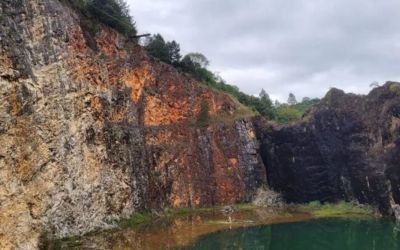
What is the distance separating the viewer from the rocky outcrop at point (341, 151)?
46562mm

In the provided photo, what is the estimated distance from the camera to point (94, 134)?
33.7m

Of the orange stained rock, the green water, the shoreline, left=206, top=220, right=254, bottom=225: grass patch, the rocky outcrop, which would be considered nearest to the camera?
the shoreline

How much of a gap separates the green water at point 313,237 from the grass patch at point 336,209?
14.5 feet

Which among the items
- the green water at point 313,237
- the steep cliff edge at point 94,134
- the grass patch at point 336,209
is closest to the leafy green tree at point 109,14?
the steep cliff edge at point 94,134

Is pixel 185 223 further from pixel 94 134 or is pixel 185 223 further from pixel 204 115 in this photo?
pixel 204 115

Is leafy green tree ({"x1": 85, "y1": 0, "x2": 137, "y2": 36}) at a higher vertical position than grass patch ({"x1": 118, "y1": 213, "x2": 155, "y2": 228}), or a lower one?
higher

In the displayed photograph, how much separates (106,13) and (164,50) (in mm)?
11137

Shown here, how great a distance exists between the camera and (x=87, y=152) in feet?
105

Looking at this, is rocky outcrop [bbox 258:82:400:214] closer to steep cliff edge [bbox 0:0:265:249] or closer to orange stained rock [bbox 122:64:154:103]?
steep cliff edge [bbox 0:0:265:249]

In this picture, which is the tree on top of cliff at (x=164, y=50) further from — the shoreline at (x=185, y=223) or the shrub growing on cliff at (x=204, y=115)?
the shoreline at (x=185, y=223)

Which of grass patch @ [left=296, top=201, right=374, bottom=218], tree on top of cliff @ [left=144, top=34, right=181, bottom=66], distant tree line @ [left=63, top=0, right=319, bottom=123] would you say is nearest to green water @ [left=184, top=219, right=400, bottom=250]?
grass patch @ [left=296, top=201, right=374, bottom=218]

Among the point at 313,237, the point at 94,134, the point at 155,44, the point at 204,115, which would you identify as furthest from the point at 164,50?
the point at 313,237

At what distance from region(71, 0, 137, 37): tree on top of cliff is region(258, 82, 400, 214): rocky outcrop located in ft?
65.6

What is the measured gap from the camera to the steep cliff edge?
82.5 ft
